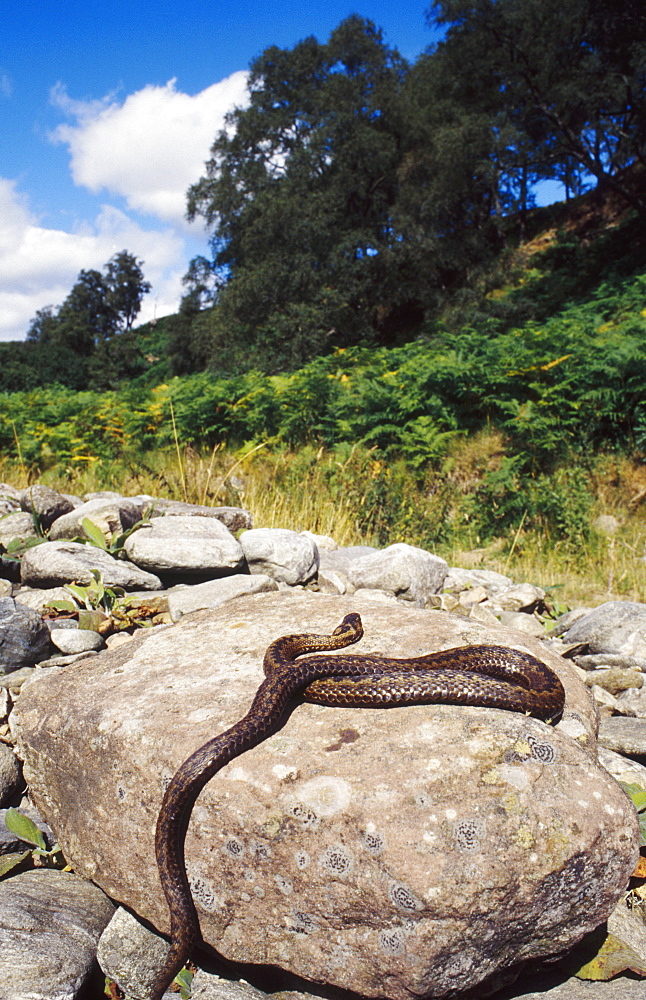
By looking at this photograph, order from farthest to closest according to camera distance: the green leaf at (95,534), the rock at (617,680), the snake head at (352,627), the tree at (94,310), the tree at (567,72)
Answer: the tree at (94,310) < the tree at (567,72) < the green leaf at (95,534) < the rock at (617,680) < the snake head at (352,627)

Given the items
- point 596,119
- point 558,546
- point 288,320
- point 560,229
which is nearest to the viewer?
point 558,546

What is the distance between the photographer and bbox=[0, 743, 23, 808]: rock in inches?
148

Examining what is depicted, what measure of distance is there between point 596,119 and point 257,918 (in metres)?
26.9

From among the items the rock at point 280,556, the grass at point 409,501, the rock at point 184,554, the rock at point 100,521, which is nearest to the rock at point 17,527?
the rock at point 100,521

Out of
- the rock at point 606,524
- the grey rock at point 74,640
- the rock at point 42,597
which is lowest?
the rock at point 606,524

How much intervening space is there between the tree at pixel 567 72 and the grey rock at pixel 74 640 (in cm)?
2419

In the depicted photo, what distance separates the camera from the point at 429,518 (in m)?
10.0

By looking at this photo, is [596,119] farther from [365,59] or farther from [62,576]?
[62,576]

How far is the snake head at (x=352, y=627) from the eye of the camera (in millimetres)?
3963

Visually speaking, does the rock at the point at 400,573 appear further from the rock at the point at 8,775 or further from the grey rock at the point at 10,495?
the grey rock at the point at 10,495

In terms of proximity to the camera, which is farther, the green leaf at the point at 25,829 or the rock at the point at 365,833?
the green leaf at the point at 25,829

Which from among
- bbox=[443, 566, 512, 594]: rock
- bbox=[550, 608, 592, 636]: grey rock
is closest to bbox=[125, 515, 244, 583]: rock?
bbox=[443, 566, 512, 594]: rock

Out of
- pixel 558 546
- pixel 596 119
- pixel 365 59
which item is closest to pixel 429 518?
pixel 558 546

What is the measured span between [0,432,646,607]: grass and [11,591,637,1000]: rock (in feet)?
16.8
